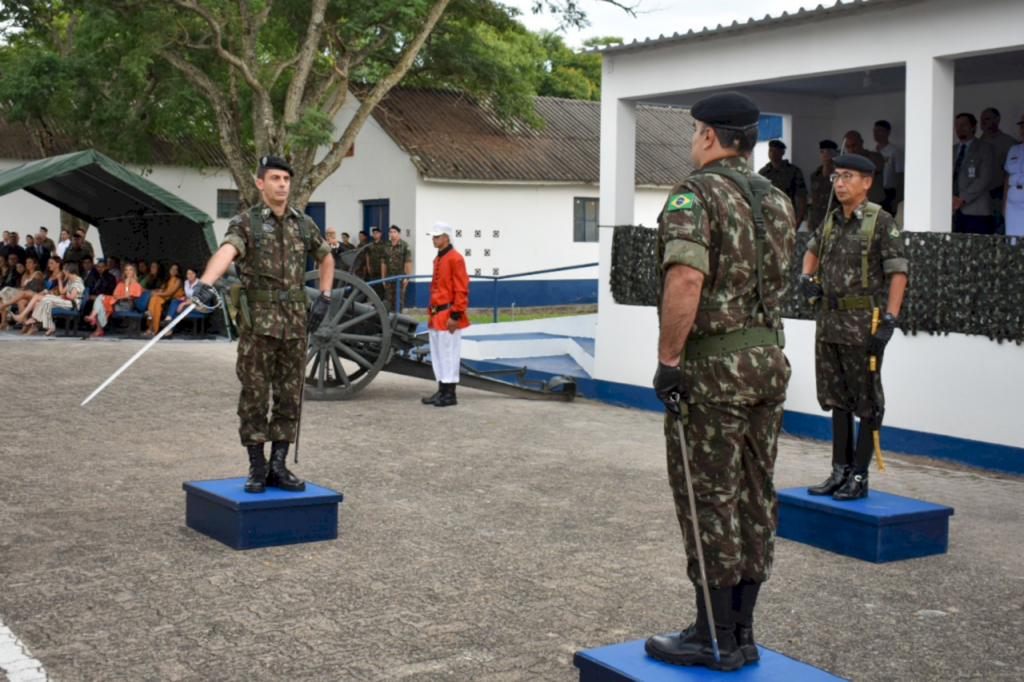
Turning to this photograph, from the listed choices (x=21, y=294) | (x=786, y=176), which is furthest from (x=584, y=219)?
(x=786, y=176)

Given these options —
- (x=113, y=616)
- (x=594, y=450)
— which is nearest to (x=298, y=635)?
(x=113, y=616)

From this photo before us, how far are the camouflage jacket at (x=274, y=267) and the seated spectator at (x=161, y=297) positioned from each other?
42.7 feet

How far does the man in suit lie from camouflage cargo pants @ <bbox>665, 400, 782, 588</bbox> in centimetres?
808

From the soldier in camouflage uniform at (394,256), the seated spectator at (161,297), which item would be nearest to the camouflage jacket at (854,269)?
the seated spectator at (161,297)

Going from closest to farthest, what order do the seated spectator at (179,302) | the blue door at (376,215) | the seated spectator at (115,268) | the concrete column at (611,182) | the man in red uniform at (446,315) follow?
1. the man in red uniform at (446,315)
2. the concrete column at (611,182)
3. the seated spectator at (179,302)
4. the seated spectator at (115,268)
5. the blue door at (376,215)

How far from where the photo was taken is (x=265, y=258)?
258 inches

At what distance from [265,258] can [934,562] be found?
12.5 feet

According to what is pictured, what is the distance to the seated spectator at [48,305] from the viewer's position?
19.2 meters

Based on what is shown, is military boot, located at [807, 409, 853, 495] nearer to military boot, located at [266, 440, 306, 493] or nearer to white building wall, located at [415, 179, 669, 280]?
military boot, located at [266, 440, 306, 493]

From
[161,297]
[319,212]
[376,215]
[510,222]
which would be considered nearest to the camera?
[161,297]

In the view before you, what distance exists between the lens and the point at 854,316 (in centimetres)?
670

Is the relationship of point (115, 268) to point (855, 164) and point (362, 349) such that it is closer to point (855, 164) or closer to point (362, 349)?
point (362, 349)

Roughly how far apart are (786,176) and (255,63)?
1356 cm

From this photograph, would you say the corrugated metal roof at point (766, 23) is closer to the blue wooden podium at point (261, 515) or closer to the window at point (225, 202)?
the blue wooden podium at point (261, 515)
